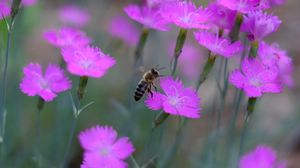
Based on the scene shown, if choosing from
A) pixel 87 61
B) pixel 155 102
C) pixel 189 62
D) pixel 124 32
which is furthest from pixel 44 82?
pixel 189 62

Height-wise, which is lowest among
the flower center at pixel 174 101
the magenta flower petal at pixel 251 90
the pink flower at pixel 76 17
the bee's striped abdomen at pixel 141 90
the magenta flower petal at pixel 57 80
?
the pink flower at pixel 76 17

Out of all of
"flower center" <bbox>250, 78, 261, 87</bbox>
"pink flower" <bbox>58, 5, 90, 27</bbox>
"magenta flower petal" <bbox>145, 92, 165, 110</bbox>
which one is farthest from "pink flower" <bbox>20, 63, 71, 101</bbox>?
"pink flower" <bbox>58, 5, 90, 27</bbox>

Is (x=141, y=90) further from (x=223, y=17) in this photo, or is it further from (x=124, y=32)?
(x=124, y=32)

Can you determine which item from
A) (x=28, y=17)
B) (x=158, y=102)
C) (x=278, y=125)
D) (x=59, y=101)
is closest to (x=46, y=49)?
(x=28, y=17)

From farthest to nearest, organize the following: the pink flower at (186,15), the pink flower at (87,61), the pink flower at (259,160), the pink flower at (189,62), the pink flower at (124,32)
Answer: the pink flower at (189,62) < the pink flower at (124,32) < the pink flower at (259,160) < the pink flower at (186,15) < the pink flower at (87,61)

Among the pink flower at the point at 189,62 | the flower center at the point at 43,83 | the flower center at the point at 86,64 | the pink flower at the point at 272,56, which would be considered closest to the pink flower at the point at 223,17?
the pink flower at the point at 272,56

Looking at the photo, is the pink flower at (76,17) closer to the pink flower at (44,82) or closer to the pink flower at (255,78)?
the pink flower at (44,82)
